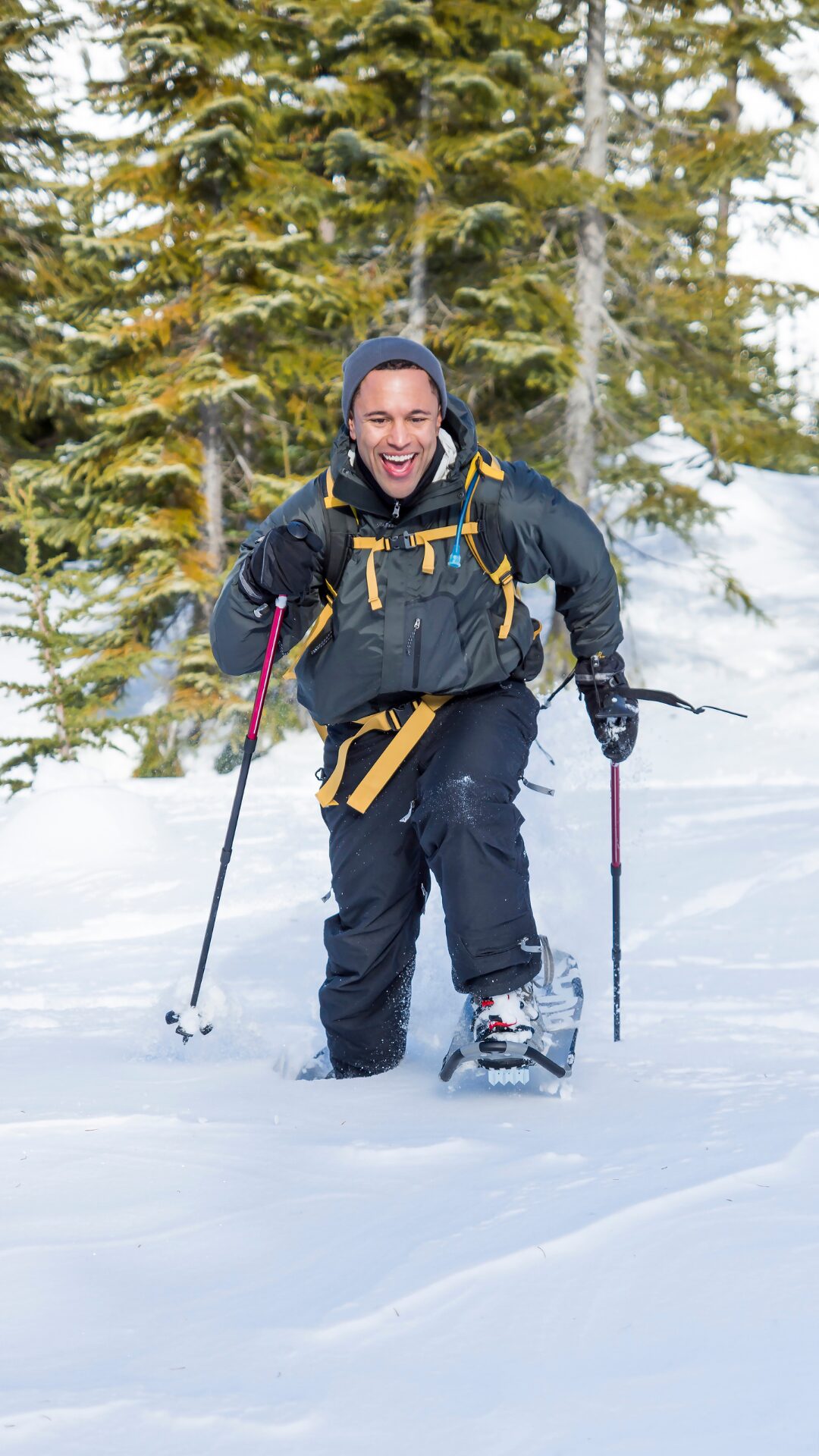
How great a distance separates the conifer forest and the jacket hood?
8.30m

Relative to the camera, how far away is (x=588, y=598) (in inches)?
154

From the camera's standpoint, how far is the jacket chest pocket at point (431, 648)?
11.8 feet

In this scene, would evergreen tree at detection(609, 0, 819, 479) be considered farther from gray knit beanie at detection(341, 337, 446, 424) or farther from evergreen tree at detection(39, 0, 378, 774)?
gray knit beanie at detection(341, 337, 446, 424)

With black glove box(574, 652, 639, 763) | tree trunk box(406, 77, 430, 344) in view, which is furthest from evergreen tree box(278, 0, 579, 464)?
black glove box(574, 652, 639, 763)

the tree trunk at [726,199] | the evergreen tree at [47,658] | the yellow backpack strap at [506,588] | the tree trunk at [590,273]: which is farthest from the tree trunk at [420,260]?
the yellow backpack strap at [506,588]

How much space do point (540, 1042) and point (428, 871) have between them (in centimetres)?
84

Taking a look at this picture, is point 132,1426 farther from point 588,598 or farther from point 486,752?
point 588,598

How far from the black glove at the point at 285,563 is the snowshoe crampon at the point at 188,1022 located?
4.39ft

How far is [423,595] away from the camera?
363 cm

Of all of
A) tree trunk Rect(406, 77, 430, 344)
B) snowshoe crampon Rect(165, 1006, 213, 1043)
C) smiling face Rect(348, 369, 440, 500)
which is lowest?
snowshoe crampon Rect(165, 1006, 213, 1043)

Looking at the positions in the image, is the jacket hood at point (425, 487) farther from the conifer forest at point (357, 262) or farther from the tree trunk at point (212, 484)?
the tree trunk at point (212, 484)

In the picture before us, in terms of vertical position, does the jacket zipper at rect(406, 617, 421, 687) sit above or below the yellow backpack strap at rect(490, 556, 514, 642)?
below

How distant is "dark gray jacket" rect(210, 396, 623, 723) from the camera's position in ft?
11.9

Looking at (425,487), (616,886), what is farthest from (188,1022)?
(425,487)
